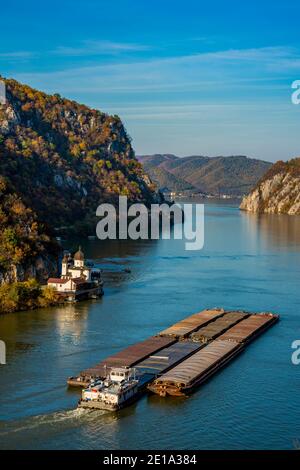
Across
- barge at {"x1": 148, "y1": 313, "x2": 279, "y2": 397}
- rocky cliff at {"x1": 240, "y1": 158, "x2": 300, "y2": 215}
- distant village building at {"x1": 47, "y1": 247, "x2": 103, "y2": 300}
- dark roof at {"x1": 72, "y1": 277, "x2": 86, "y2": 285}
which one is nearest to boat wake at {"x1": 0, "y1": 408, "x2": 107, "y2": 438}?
barge at {"x1": 148, "y1": 313, "x2": 279, "y2": 397}

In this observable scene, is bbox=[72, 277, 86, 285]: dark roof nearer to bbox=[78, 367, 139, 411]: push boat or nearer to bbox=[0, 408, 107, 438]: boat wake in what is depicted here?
bbox=[78, 367, 139, 411]: push boat

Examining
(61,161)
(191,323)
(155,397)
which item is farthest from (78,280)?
(61,161)

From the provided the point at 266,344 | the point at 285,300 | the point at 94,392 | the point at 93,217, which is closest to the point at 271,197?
the point at 93,217

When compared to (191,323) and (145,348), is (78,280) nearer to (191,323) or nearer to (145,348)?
(191,323)

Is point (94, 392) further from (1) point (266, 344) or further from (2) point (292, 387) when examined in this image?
(1) point (266, 344)

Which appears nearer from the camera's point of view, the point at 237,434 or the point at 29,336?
the point at 237,434
